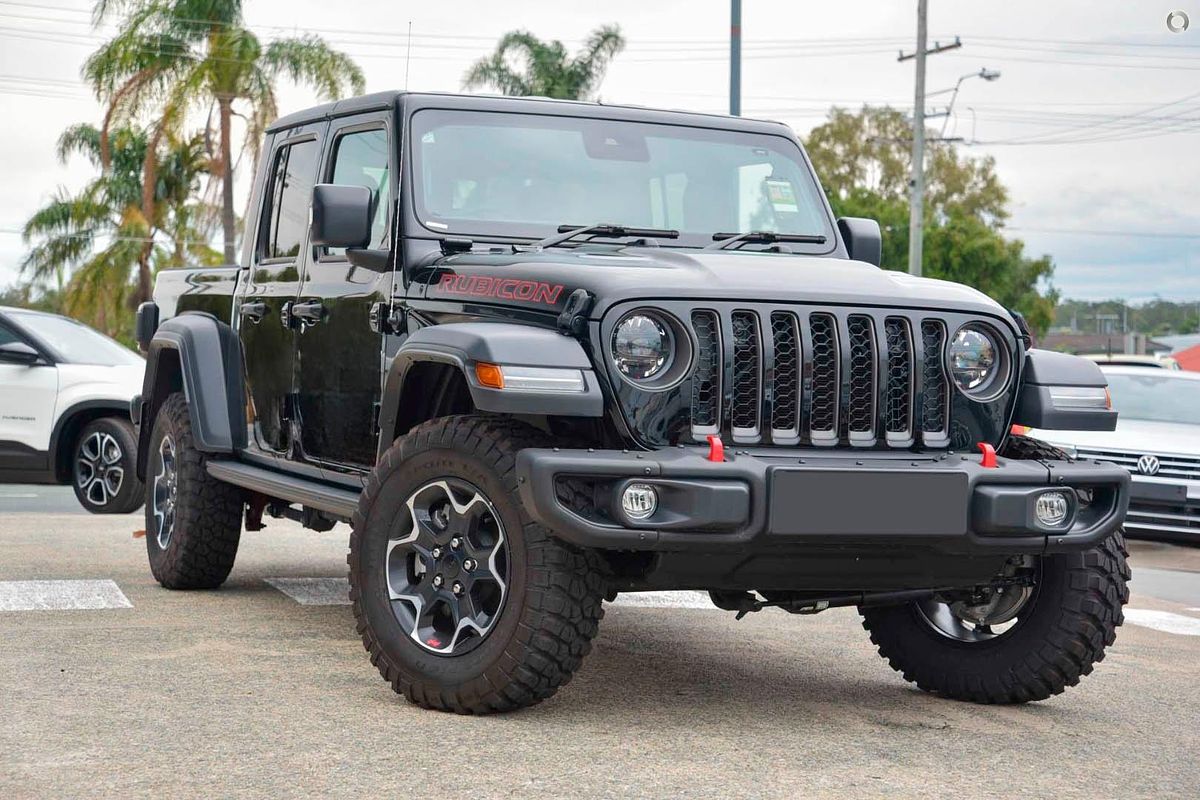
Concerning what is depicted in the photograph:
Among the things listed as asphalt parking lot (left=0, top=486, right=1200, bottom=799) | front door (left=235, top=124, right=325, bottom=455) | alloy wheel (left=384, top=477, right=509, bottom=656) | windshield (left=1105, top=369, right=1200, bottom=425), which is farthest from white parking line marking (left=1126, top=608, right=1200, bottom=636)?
windshield (left=1105, top=369, right=1200, bottom=425)

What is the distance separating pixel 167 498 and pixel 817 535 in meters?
4.45

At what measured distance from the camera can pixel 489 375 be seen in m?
5.16

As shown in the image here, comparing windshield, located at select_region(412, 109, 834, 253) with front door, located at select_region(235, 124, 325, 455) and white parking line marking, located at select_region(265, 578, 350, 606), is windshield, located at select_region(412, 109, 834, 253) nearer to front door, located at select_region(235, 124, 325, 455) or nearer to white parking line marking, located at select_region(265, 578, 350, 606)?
front door, located at select_region(235, 124, 325, 455)

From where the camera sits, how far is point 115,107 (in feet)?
119

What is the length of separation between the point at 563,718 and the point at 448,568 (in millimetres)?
593

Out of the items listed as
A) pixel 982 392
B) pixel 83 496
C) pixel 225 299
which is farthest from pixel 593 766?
pixel 83 496

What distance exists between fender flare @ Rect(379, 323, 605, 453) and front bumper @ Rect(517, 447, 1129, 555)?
0.14 m

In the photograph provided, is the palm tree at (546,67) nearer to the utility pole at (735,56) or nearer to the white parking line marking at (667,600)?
the utility pole at (735,56)

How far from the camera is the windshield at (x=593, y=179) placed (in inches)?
258

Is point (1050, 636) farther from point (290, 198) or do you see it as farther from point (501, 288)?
point (290, 198)

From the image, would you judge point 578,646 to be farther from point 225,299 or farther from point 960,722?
point 225,299

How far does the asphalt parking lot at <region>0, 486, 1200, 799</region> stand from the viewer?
184 inches

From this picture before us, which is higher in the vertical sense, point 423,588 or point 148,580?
point 423,588

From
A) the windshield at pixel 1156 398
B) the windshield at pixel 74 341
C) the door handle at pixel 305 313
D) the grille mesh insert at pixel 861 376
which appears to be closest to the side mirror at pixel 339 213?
the door handle at pixel 305 313
